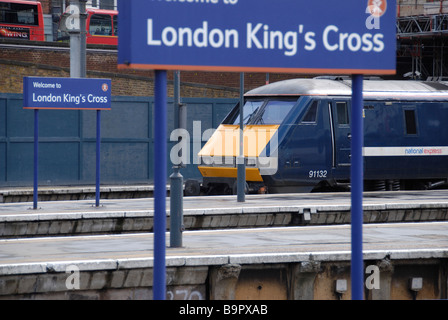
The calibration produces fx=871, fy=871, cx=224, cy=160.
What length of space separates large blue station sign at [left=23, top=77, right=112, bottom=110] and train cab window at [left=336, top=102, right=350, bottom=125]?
5.94 meters

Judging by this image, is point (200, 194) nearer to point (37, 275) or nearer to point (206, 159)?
point (206, 159)

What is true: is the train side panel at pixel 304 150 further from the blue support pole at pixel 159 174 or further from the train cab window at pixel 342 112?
the blue support pole at pixel 159 174

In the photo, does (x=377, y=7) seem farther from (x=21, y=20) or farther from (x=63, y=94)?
(x=21, y=20)

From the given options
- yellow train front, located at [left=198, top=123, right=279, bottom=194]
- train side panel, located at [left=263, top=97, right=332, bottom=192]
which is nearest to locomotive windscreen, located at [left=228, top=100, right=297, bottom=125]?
yellow train front, located at [left=198, top=123, right=279, bottom=194]

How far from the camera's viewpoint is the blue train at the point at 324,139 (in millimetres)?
19719

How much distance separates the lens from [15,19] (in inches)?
1599

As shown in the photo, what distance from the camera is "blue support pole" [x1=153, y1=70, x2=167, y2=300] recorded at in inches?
236

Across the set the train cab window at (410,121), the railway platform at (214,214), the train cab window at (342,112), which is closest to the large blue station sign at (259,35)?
the railway platform at (214,214)

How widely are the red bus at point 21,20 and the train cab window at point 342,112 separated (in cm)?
2332

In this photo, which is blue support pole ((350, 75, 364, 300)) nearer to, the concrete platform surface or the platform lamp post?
the concrete platform surface

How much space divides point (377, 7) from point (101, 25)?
1449 inches

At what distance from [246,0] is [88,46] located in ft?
95.4
